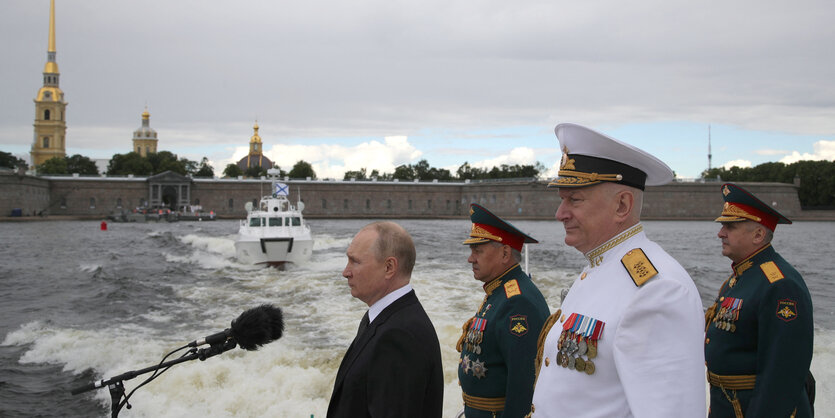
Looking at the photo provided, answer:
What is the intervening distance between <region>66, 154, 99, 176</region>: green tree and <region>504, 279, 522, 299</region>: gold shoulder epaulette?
376 feet

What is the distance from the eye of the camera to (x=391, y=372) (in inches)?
98.9

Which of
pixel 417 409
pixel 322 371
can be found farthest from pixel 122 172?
pixel 417 409

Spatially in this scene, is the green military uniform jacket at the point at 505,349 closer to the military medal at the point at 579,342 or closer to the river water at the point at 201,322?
the military medal at the point at 579,342

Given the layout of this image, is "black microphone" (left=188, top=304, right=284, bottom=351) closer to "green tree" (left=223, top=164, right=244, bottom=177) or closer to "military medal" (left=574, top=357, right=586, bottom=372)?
"military medal" (left=574, top=357, right=586, bottom=372)

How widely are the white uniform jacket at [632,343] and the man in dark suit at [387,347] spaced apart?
0.56 metres

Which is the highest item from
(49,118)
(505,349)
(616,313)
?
(49,118)

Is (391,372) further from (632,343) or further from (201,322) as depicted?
(201,322)

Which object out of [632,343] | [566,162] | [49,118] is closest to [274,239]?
[566,162]

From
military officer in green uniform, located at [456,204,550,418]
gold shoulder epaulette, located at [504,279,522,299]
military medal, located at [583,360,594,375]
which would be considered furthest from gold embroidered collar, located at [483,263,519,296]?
military medal, located at [583,360,594,375]

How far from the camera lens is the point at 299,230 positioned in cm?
2584

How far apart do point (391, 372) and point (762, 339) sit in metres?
2.06

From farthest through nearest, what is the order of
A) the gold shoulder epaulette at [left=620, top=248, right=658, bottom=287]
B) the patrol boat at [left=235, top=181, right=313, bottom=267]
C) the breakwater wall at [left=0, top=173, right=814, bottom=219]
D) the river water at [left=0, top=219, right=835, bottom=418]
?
the breakwater wall at [left=0, top=173, right=814, bottom=219], the patrol boat at [left=235, top=181, right=313, bottom=267], the river water at [left=0, top=219, right=835, bottom=418], the gold shoulder epaulette at [left=620, top=248, right=658, bottom=287]

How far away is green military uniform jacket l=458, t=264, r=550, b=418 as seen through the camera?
11.6ft

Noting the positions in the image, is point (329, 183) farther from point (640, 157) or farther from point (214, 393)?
point (640, 157)
